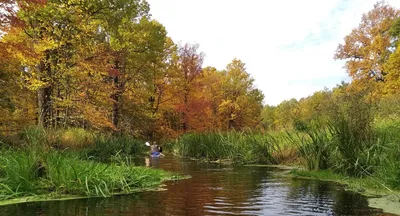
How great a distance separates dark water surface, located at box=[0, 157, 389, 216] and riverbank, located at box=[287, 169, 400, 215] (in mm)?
207

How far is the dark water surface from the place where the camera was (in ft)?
16.9

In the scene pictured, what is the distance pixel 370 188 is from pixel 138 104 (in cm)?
2092

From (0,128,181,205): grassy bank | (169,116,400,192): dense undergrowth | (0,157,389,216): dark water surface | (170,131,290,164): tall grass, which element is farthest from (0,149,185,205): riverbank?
(170,131,290,164): tall grass

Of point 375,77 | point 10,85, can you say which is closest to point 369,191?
point 10,85

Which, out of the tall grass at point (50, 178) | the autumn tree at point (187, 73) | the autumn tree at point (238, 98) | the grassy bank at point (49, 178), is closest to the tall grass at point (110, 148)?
the grassy bank at point (49, 178)

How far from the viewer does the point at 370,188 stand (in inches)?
280

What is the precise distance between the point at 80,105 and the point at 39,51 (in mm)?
3837

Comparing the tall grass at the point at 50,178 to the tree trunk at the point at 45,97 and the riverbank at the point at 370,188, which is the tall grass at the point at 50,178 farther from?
the tree trunk at the point at 45,97

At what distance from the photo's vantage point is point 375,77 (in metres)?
33.2

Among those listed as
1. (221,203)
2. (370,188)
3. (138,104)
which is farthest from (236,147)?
(138,104)

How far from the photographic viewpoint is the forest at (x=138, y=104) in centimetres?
808

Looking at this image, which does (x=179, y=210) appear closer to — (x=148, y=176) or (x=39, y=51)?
(x=148, y=176)

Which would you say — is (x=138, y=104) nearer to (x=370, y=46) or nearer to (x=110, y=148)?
(x=110, y=148)

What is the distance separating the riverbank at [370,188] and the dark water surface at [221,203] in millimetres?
207
